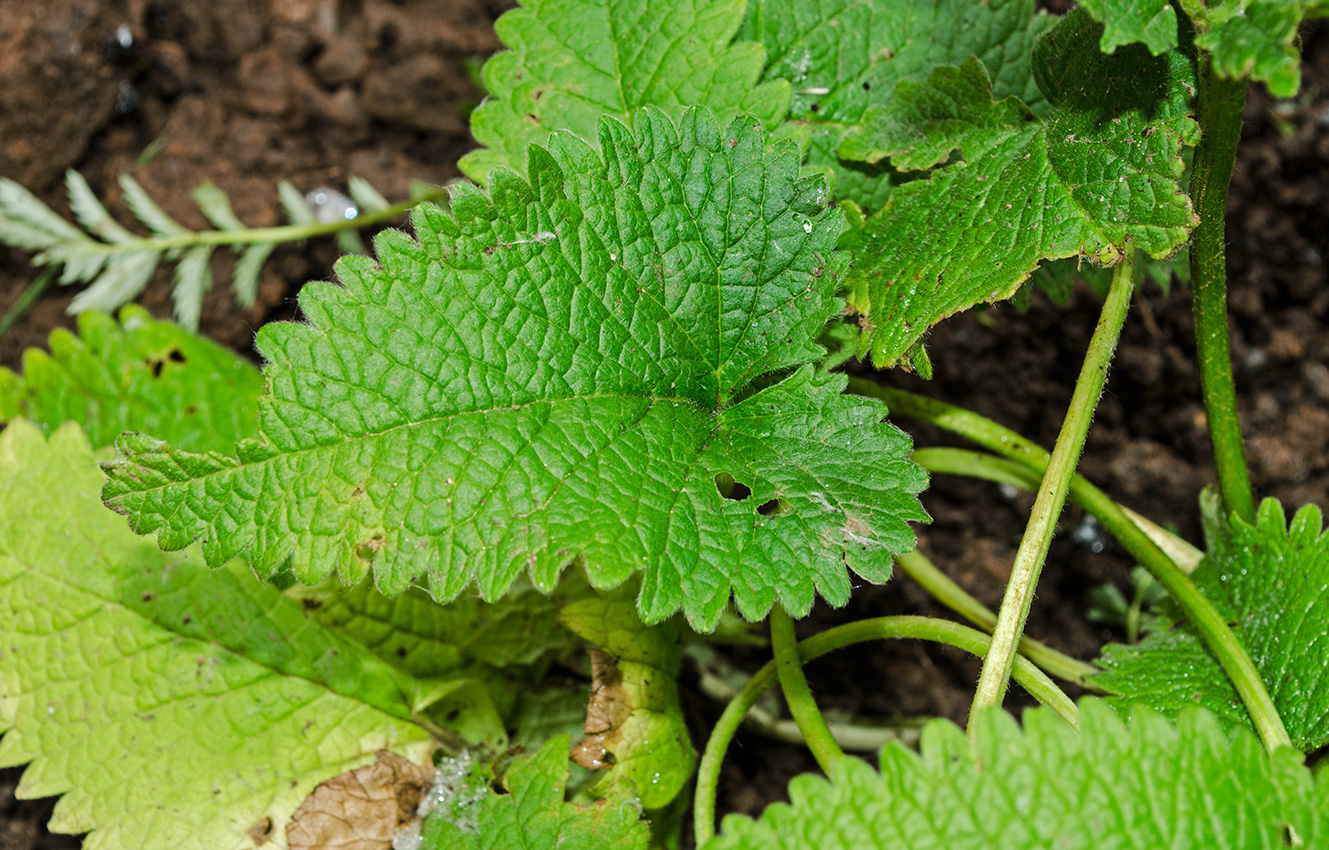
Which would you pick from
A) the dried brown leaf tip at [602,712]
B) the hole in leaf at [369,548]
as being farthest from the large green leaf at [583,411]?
the dried brown leaf tip at [602,712]

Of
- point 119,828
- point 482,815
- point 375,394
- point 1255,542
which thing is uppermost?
point 1255,542

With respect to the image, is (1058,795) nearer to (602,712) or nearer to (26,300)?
(602,712)

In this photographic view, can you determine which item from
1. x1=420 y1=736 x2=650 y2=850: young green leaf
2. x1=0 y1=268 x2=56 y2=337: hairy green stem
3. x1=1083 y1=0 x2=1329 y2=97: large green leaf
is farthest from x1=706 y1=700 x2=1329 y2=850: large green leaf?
x1=0 y1=268 x2=56 y2=337: hairy green stem

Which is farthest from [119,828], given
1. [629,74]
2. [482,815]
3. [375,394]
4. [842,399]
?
[629,74]

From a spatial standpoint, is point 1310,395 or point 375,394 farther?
point 1310,395

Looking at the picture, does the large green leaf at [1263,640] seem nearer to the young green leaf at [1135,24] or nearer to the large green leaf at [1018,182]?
the large green leaf at [1018,182]

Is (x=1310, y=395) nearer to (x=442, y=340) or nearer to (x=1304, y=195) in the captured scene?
(x=1304, y=195)
